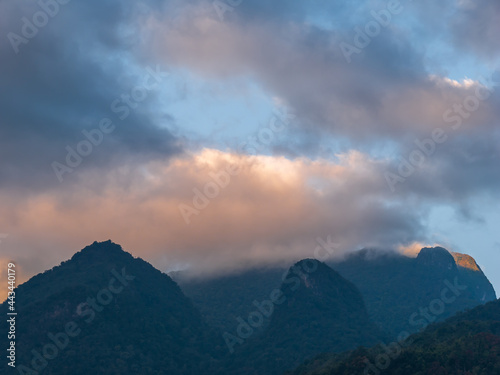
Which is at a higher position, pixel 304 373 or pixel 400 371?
pixel 304 373

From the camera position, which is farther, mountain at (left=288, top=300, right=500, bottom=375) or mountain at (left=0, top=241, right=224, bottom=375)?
mountain at (left=0, top=241, right=224, bottom=375)

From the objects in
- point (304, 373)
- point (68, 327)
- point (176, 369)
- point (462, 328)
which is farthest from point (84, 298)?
point (462, 328)

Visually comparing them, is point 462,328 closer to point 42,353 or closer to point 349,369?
point 349,369

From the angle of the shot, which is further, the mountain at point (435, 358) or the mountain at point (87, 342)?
the mountain at point (87, 342)

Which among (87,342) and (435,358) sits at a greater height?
(87,342)

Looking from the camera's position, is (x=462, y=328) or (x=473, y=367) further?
(x=462, y=328)

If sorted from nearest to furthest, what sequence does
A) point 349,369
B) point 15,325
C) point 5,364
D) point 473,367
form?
point 473,367
point 349,369
point 5,364
point 15,325

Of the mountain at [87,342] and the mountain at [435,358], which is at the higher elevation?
the mountain at [87,342]

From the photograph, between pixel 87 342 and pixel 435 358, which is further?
pixel 87 342

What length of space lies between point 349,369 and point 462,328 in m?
36.6

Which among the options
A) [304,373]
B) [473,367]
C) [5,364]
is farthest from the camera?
[5,364]

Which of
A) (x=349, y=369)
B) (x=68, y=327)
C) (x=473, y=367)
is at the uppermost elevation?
(x=68, y=327)

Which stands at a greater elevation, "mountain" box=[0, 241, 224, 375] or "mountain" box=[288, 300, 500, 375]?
"mountain" box=[0, 241, 224, 375]

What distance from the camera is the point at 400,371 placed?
119 meters
